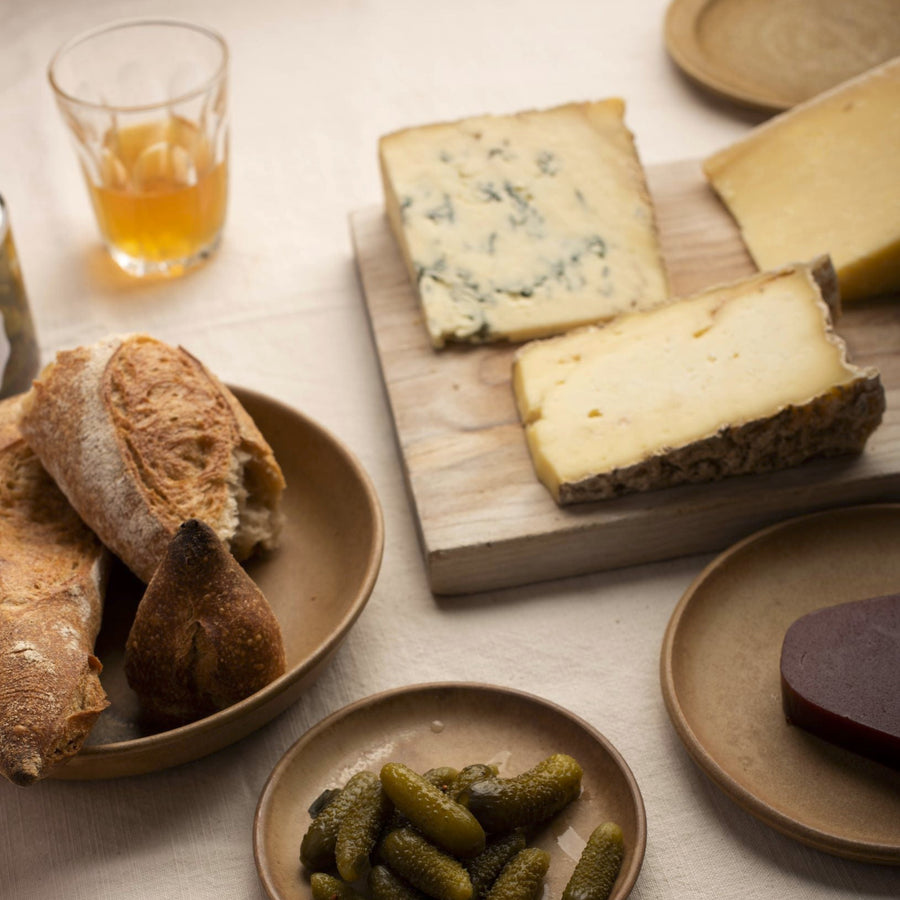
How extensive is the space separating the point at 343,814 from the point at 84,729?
29cm

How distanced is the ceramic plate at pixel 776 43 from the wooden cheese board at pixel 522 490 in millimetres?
771

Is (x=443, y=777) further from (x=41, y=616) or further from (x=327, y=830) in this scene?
(x=41, y=616)

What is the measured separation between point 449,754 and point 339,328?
0.94m

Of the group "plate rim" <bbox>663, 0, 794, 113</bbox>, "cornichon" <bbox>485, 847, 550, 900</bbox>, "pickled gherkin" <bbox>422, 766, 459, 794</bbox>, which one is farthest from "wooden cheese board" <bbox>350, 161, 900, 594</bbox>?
"plate rim" <bbox>663, 0, 794, 113</bbox>

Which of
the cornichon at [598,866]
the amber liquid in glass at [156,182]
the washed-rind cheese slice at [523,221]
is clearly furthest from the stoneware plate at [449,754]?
the amber liquid in glass at [156,182]

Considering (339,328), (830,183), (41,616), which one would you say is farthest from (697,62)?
(41,616)

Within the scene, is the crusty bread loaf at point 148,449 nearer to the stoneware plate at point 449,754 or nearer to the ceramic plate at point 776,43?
the stoneware plate at point 449,754

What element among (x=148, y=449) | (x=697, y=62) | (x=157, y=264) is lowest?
(x=157, y=264)

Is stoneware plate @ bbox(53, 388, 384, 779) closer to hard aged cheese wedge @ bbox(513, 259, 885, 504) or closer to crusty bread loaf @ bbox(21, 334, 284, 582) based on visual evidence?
crusty bread loaf @ bbox(21, 334, 284, 582)

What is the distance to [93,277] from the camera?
7.04 ft

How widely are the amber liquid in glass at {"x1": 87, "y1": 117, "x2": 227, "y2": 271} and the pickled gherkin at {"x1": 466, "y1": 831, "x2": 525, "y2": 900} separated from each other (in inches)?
50.1

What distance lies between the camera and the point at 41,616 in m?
1.26

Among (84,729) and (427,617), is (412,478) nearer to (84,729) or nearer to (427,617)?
(427,617)

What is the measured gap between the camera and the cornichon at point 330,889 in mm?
1117
